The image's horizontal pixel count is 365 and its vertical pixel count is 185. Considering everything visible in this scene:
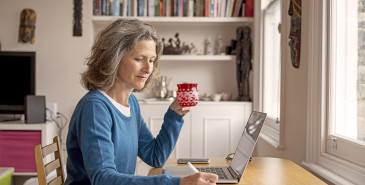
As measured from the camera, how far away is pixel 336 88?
198 centimetres

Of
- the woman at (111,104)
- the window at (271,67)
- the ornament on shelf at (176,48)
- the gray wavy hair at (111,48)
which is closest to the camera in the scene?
the woman at (111,104)

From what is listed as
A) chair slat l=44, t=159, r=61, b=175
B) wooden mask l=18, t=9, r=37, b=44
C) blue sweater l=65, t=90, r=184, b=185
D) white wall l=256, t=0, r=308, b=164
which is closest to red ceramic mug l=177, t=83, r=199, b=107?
blue sweater l=65, t=90, r=184, b=185

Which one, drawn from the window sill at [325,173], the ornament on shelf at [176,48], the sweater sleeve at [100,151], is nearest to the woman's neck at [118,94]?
the sweater sleeve at [100,151]

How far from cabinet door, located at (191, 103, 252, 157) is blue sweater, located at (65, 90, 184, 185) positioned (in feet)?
7.35

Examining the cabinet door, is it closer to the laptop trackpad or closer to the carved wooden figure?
the carved wooden figure

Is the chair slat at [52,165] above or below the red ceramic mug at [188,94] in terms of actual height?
below

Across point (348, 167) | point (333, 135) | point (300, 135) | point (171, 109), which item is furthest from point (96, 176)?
point (300, 135)

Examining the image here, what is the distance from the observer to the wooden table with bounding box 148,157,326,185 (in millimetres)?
1576

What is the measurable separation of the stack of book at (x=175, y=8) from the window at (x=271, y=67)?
13.0 inches

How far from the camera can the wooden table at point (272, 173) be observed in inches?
62.0

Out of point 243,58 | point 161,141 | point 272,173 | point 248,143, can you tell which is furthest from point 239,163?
point 243,58

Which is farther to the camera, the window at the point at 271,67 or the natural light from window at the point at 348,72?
the window at the point at 271,67

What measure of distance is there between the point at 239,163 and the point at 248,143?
84 millimetres

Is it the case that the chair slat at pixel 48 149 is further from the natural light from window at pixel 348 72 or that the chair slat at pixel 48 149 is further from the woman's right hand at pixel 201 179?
the natural light from window at pixel 348 72
